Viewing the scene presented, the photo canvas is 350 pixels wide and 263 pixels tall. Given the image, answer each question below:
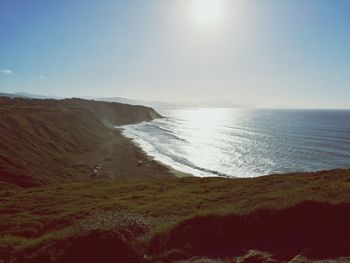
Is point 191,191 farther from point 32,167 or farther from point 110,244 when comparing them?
point 32,167

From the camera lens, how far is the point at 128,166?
236ft

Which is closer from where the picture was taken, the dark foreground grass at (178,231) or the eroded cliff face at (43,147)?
the dark foreground grass at (178,231)

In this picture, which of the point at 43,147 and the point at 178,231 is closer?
the point at 178,231

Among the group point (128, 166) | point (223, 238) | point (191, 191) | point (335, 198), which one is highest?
point (335, 198)

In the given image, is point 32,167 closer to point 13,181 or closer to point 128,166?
point 13,181

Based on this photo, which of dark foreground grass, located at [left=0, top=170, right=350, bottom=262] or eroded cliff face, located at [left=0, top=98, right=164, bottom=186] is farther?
eroded cliff face, located at [left=0, top=98, right=164, bottom=186]

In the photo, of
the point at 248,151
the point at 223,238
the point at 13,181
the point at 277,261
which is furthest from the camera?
the point at 248,151

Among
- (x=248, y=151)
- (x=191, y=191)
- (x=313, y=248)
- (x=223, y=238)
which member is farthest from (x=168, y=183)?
(x=248, y=151)

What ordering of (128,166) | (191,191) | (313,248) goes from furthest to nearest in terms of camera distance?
(128,166)
(191,191)
(313,248)

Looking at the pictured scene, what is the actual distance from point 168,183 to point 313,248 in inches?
1151

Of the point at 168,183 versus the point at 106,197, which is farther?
the point at 168,183

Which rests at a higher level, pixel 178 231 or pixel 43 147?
pixel 178 231

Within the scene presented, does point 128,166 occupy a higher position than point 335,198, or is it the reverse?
point 335,198

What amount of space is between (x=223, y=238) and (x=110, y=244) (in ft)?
22.8
